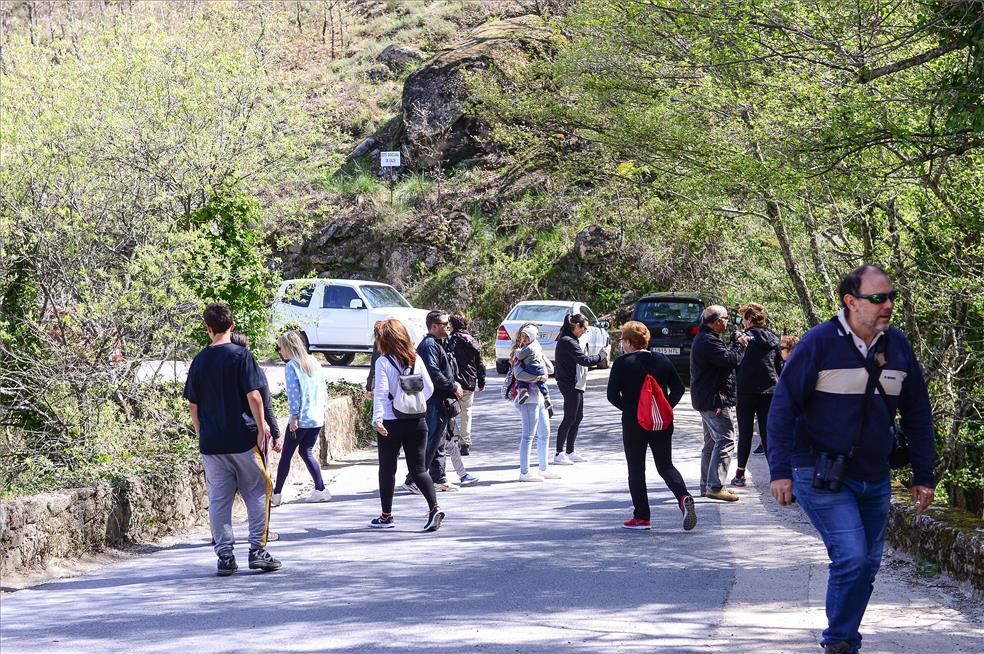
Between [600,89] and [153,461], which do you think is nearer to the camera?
[153,461]

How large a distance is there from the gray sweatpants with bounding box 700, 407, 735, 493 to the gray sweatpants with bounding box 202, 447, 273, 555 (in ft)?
15.3

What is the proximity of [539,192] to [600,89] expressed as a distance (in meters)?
17.0

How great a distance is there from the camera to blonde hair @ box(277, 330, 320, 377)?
1096 cm

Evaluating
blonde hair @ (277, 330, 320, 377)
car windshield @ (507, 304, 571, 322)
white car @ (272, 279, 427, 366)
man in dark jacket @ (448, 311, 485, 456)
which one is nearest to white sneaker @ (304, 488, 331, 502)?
blonde hair @ (277, 330, 320, 377)

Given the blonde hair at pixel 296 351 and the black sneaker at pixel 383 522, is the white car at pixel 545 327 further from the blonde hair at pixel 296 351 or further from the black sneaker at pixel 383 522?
the black sneaker at pixel 383 522

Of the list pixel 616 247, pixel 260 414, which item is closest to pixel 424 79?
pixel 616 247

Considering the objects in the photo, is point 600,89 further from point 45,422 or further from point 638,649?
A: point 638,649

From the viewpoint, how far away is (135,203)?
12.4 metres

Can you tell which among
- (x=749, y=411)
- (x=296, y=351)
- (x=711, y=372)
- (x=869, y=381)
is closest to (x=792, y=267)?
(x=749, y=411)

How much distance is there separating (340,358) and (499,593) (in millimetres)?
18935

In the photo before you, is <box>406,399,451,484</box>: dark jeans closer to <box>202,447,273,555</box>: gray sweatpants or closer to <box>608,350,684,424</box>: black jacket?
<box>608,350,684,424</box>: black jacket

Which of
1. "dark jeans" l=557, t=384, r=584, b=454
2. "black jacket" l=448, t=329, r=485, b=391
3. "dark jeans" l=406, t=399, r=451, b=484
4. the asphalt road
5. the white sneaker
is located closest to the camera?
the asphalt road

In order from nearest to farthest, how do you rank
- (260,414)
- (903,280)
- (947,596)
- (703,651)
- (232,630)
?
(703,651), (232,630), (947,596), (260,414), (903,280)

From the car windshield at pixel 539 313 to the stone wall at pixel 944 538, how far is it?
15266 mm
